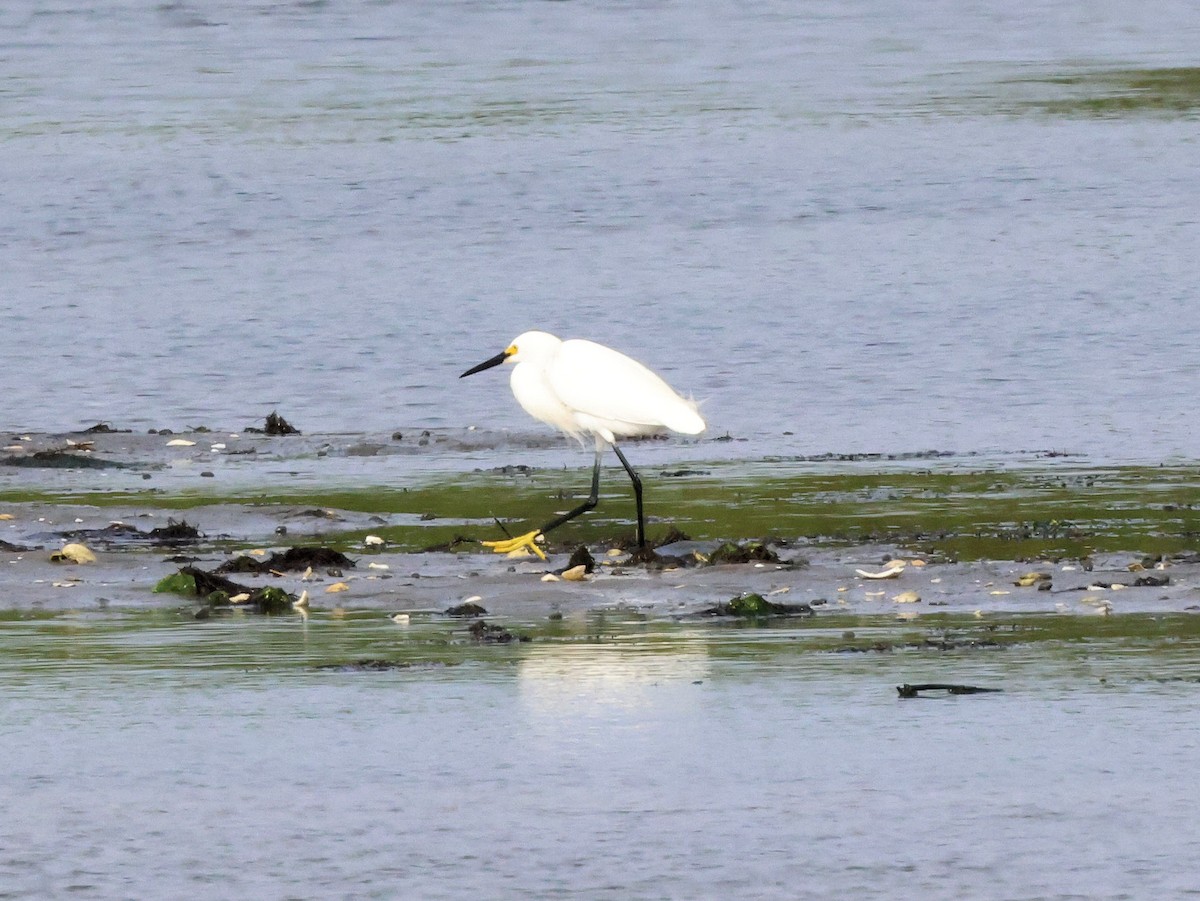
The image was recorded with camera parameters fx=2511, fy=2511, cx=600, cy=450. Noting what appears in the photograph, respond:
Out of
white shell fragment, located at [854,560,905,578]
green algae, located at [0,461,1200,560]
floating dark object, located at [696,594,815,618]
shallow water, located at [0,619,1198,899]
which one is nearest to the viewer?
shallow water, located at [0,619,1198,899]

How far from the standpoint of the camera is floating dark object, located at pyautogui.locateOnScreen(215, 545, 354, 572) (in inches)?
390

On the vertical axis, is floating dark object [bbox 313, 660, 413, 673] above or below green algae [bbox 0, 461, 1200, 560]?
below

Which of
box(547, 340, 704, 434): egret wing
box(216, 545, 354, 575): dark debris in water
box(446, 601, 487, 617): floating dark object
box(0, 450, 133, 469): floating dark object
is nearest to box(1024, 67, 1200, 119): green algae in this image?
box(0, 450, 133, 469): floating dark object

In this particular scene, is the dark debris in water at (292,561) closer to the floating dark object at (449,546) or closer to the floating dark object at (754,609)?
the floating dark object at (449,546)

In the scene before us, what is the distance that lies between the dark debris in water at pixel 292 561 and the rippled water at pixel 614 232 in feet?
14.9

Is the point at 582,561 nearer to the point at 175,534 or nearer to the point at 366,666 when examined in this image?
the point at 366,666

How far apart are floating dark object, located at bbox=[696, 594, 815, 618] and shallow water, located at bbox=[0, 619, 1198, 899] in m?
0.41

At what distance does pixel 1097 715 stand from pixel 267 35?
42156 mm

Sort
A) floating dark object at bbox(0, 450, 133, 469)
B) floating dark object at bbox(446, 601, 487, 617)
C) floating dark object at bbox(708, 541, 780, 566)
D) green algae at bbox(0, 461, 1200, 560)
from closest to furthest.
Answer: floating dark object at bbox(446, 601, 487, 617) < floating dark object at bbox(708, 541, 780, 566) < green algae at bbox(0, 461, 1200, 560) < floating dark object at bbox(0, 450, 133, 469)

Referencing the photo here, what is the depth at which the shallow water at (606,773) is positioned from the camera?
5.73 metres

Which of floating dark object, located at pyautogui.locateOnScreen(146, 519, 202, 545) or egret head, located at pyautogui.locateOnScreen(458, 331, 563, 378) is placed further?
egret head, located at pyautogui.locateOnScreen(458, 331, 563, 378)

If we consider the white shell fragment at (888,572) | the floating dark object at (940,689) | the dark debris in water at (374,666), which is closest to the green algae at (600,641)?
the dark debris in water at (374,666)

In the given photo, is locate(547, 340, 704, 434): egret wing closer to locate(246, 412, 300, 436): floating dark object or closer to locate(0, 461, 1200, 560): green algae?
locate(0, 461, 1200, 560): green algae

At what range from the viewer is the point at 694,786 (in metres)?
6.41
